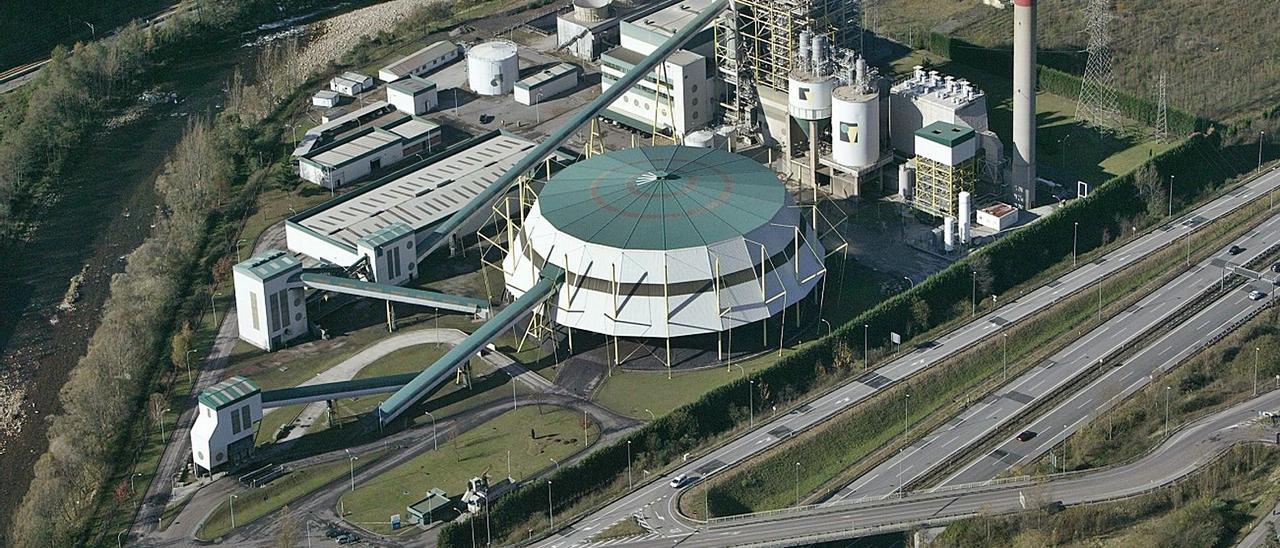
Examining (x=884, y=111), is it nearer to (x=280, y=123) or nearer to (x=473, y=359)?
(x=473, y=359)

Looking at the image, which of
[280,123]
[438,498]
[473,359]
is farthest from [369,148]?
[438,498]

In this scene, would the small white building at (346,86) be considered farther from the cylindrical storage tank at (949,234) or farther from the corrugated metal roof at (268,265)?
the cylindrical storage tank at (949,234)

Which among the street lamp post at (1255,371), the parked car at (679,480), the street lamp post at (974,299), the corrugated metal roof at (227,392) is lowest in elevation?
the parked car at (679,480)

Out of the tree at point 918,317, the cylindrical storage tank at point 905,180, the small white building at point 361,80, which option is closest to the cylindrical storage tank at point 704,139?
the cylindrical storage tank at point 905,180

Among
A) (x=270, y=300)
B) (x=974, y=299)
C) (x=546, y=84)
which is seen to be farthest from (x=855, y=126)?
(x=270, y=300)

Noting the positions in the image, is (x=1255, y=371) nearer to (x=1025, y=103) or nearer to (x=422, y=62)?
(x=1025, y=103)

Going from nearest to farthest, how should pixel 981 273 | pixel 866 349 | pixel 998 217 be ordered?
pixel 866 349
pixel 981 273
pixel 998 217

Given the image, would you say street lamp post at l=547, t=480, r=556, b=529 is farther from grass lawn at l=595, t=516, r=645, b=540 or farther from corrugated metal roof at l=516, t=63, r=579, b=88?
corrugated metal roof at l=516, t=63, r=579, b=88
